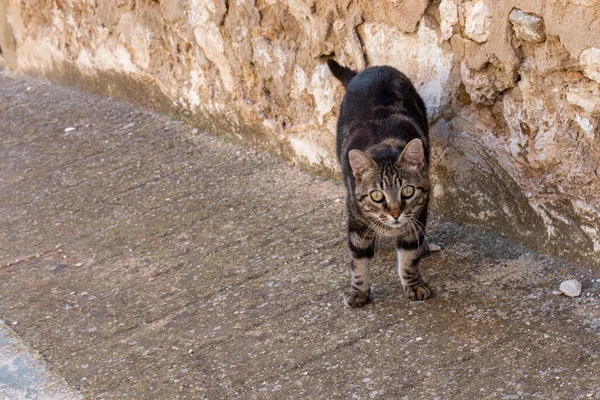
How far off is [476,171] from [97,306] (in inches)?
79.2

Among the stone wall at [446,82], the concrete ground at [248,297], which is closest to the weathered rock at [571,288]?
the concrete ground at [248,297]

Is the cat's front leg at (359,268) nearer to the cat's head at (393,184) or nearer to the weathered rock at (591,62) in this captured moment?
the cat's head at (393,184)

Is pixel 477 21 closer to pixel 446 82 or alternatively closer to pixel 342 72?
pixel 446 82

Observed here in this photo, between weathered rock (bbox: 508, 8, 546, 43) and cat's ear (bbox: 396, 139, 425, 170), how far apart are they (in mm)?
661

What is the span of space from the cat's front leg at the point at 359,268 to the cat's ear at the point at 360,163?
32 cm

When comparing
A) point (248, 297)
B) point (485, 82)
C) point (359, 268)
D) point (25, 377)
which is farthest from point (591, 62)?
point (25, 377)

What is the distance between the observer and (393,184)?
3562 mm

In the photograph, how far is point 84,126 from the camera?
6.63m

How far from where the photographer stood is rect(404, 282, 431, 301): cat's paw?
3679 mm

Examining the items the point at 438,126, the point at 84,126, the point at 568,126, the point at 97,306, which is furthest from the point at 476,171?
the point at 84,126

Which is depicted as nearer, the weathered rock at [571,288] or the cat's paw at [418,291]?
the weathered rock at [571,288]

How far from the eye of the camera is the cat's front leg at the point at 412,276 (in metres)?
3.69

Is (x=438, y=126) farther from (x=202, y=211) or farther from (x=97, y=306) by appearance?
(x=97, y=306)

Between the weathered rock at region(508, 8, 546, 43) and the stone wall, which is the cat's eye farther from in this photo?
the weathered rock at region(508, 8, 546, 43)
